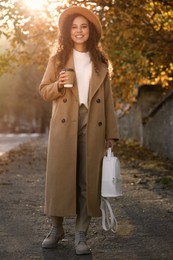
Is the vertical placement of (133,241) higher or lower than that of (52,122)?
lower

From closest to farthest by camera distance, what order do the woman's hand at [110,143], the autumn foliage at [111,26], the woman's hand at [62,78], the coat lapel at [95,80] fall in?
the woman's hand at [62,78]
the coat lapel at [95,80]
the woman's hand at [110,143]
the autumn foliage at [111,26]

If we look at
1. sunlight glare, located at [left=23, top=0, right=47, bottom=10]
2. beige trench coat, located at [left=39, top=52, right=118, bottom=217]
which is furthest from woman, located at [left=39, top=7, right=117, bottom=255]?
sunlight glare, located at [left=23, top=0, right=47, bottom=10]

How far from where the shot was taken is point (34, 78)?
48344 mm

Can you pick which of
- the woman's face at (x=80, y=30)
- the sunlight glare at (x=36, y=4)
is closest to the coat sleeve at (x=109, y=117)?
the woman's face at (x=80, y=30)

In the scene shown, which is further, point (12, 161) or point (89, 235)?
point (12, 161)

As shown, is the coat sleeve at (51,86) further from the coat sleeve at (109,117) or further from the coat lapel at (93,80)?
the coat sleeve at (109,117)

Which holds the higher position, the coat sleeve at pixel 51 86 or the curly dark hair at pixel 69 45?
the curly dark hair at pixel 69 45

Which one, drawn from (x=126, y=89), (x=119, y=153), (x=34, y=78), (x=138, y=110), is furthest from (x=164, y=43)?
(x=34, y=78)

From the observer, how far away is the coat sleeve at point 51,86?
192 inches

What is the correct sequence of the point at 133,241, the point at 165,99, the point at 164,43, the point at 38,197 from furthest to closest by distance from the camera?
the point at 165,99 < the point at 164,43 < the point at 38,197 < the point at 133,241

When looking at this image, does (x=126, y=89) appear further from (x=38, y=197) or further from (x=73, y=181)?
(x=73, y=181)

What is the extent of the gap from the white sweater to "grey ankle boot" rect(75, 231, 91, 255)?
109cm

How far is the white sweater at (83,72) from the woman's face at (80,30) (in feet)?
0.38

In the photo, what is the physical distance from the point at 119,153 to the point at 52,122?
45.4 ft
